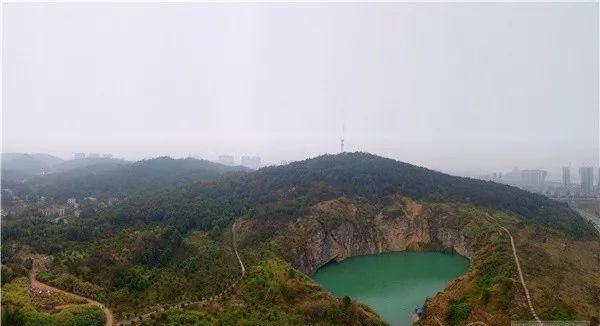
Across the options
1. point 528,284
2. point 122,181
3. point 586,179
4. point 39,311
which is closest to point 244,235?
point 39,311

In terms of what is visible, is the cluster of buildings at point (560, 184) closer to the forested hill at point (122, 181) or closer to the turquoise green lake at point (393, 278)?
the turquoise green lake at point (393, 278)

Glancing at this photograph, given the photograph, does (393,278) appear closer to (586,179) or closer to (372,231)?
(372,231)

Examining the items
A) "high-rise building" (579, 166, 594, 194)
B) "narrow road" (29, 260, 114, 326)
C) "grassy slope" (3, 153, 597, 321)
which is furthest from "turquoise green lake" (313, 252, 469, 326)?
"high-rise building" (579, 166, 594, 194)

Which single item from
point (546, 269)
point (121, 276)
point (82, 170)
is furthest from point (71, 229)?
point (82, 170)

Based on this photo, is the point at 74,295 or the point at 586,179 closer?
the point at 74,295

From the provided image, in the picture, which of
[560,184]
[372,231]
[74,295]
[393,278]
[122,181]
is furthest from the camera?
[560,184]
